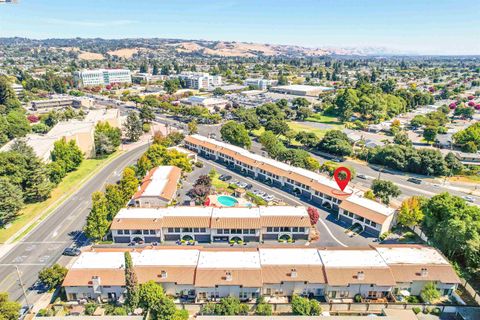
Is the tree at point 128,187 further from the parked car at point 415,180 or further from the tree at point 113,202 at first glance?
the parked car at point 415,180

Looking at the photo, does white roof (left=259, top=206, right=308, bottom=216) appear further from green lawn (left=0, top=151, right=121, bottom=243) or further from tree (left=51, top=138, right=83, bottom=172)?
tree (left=51, top=138, right=83, bottom=172)

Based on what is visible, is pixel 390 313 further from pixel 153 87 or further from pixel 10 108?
pixel 153 87

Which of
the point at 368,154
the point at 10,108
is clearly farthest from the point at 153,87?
the point at 368,154

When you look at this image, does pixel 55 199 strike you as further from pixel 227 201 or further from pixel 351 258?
pixel 351 258

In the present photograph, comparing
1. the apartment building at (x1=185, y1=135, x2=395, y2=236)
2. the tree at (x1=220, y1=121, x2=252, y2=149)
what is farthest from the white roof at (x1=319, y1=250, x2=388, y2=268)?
the tree at (x1=220, y1=121, x2=252, y2=149)

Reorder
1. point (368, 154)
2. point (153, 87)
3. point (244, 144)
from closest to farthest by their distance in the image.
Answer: point (368, 154) < point (244, 144) < point (153, 87)

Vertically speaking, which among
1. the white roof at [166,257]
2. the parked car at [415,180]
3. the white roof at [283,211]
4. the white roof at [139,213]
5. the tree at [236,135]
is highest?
the tree at [236,135]

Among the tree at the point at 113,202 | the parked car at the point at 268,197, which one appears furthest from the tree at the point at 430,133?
the tree at the point at 113,202
